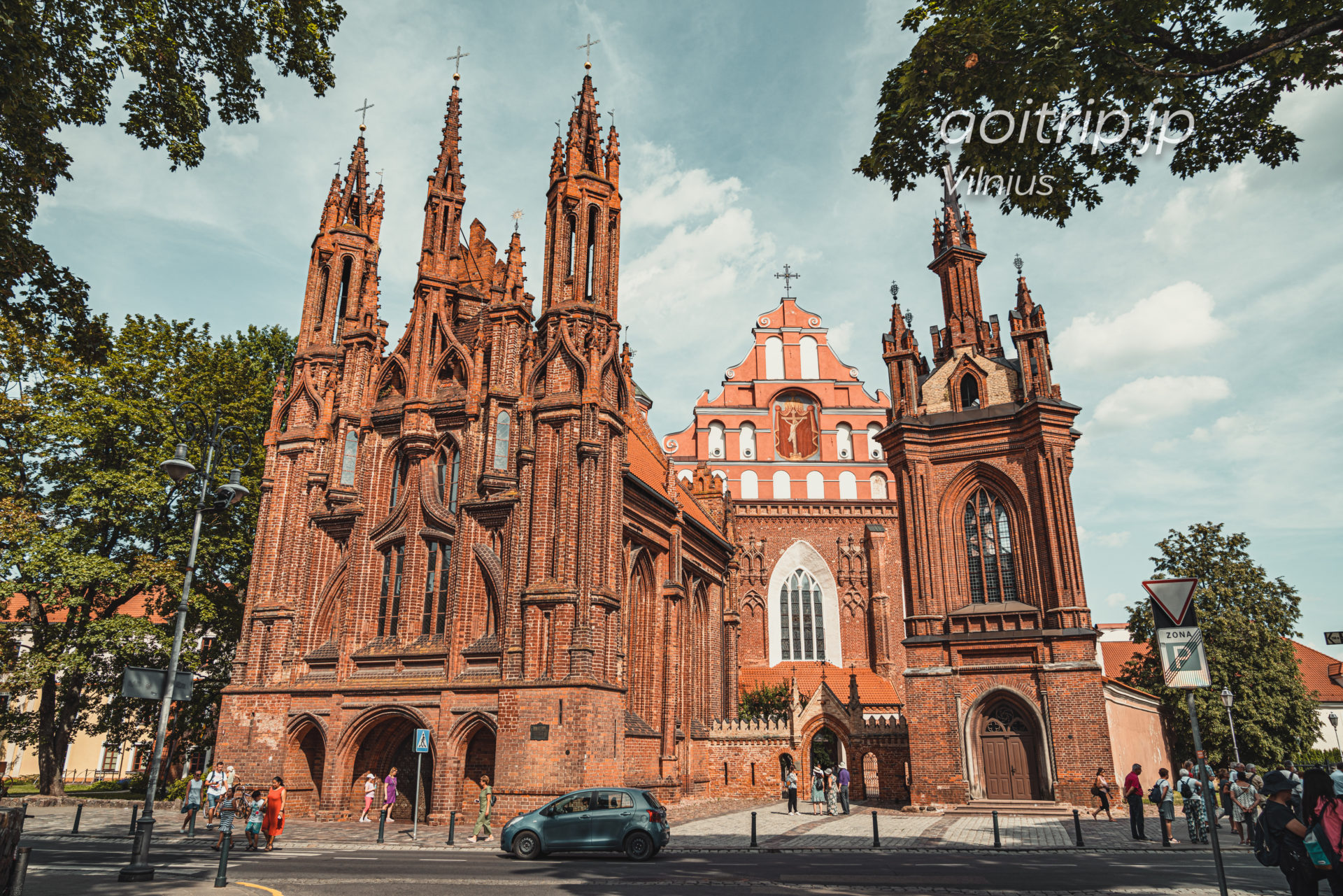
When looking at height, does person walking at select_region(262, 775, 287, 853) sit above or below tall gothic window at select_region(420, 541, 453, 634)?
below

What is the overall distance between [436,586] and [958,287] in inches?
845

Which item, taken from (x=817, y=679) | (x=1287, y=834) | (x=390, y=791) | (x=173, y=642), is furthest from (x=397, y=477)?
(x=1287, y=834)

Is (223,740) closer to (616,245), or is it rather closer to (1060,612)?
(616,245)

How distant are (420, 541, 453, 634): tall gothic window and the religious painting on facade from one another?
74.2 ft

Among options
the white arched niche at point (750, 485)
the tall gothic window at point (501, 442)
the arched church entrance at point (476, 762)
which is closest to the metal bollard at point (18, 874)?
the arched church entrance at point (476, 762)

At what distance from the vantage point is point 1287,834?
7980 mm

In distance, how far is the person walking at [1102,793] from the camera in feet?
74.1

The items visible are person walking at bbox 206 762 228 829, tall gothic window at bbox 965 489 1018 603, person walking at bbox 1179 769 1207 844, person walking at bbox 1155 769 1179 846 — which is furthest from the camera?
tall gothic window at bbox 965 489 1018 603

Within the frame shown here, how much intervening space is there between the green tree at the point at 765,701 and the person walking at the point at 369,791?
1778 centimetres

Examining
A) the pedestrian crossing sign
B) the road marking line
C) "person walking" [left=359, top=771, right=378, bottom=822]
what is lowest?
the road marking line

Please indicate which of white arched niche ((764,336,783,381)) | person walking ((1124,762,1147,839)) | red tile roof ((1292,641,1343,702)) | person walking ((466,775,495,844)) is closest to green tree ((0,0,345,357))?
person walking ((466,775,495,844))

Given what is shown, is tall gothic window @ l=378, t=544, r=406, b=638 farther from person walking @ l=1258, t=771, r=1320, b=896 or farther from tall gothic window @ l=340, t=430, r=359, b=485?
person walking @ l=1258, t=771, r=1320, b=896

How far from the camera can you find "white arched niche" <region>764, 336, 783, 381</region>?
46.0 meters

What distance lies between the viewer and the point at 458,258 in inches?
1193
